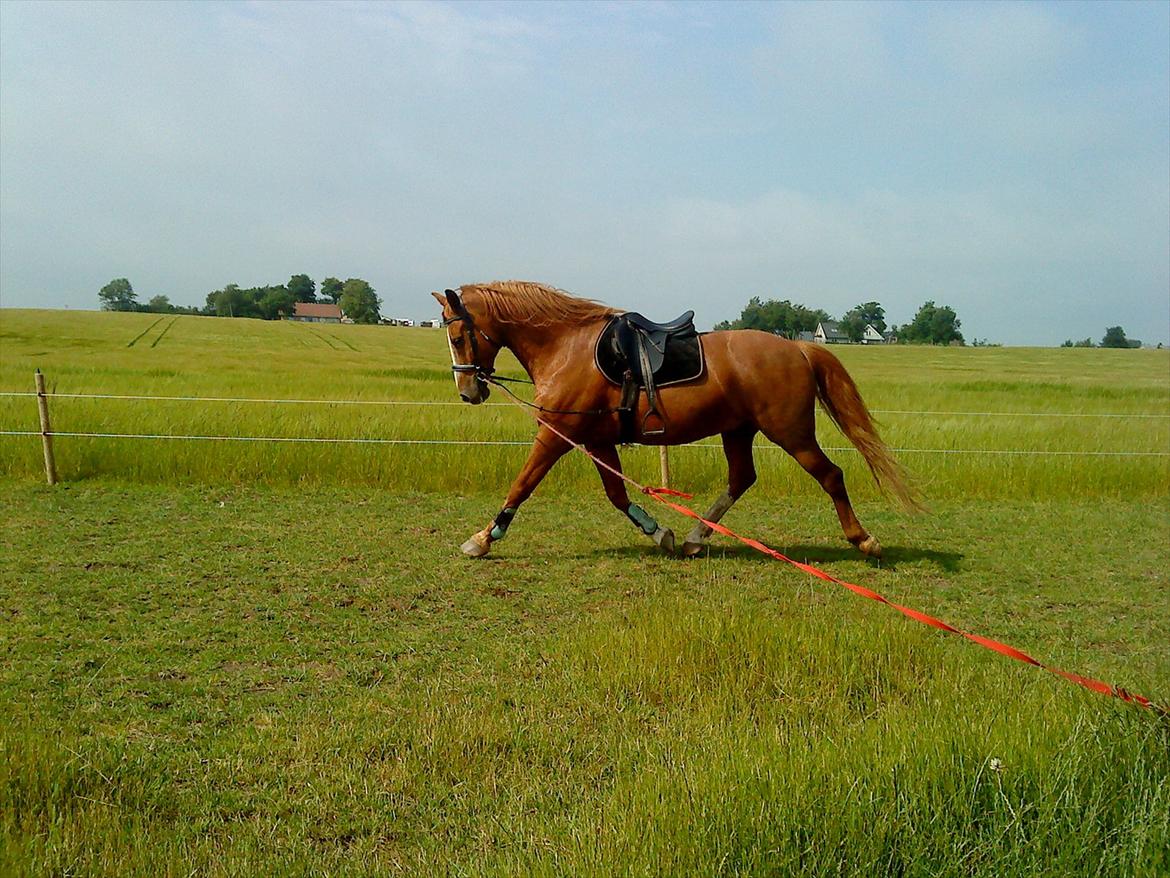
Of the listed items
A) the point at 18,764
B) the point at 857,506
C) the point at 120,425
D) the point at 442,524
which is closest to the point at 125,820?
the point at 18,764

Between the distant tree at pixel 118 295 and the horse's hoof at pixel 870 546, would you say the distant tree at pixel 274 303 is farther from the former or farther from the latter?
the horse's hoof at pixel 870 546

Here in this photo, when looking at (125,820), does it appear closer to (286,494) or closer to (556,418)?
(556,418)

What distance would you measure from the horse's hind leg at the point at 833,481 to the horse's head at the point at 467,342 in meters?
2.12

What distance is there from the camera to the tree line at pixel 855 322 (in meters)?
16.7

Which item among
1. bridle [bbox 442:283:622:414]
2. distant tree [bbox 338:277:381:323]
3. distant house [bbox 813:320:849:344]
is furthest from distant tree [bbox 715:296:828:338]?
distant tree [bbox 338:277:381:323]

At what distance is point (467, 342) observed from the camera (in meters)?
5.84

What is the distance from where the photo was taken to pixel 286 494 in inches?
332

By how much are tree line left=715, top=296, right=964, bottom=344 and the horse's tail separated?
3.12ft

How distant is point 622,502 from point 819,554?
1579 mm

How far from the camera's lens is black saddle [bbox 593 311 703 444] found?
227 inches

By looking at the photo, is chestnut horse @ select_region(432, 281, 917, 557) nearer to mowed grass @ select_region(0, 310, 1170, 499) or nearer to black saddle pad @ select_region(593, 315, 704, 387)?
black saddle pad @ select_region(593, 315, 704, 387)

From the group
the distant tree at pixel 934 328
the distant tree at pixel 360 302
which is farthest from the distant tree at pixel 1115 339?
the distant tree at pixel 360 302

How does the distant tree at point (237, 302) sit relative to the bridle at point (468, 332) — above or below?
above

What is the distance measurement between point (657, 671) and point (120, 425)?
8.02 m
